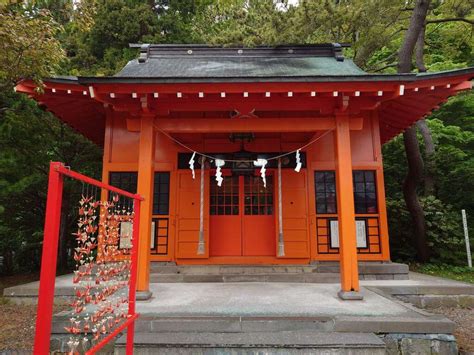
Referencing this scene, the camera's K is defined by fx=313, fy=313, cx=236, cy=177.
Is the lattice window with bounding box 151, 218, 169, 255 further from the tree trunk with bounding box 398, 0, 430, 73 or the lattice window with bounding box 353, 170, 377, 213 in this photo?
the tree trunk with bounding box 398, 0, 430, 73

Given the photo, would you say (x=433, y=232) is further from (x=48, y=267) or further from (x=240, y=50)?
(x=48, y=267)

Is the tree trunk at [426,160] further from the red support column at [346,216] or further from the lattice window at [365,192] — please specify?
the red support column at [346,216]

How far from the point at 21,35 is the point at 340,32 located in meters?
9.45

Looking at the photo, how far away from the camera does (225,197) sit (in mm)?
7844

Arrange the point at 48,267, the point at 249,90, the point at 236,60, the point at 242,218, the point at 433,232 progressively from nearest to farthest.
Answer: the point at 48,267 → the point at 249,90 → the point at 242,218 → the point at 236,60 → the point at 433,232

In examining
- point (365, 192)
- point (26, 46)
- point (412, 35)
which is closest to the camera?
point (26, 46)

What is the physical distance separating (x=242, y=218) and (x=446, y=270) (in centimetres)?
595

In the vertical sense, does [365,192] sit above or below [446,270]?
above

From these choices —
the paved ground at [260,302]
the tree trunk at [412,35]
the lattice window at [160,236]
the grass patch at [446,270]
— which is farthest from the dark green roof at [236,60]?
the grass patch at [446,270]

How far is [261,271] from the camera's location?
6.88m

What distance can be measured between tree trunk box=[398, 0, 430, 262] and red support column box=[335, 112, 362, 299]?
5281 mm

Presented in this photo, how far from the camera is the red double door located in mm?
7590

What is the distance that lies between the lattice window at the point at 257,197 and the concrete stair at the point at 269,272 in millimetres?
1409

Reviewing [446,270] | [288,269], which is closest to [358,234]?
[288,269]
